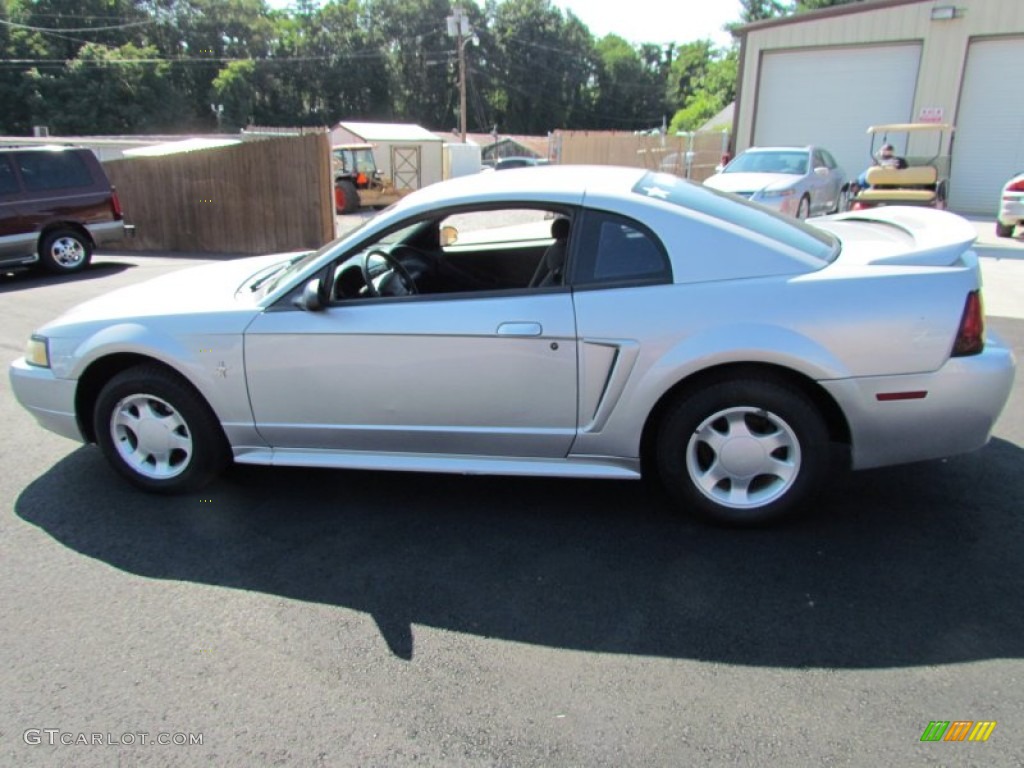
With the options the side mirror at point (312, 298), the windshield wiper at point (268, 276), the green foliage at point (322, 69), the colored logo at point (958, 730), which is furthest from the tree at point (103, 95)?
the colored logo at point (958, 730)

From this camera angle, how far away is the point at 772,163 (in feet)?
43.4

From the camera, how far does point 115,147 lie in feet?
89.7

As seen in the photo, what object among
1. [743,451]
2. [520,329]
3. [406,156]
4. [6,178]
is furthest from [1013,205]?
[406,156]

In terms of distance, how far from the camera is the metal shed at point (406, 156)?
106ft

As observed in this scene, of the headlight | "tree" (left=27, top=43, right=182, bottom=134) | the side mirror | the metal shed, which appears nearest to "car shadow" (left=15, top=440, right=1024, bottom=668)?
the headlight

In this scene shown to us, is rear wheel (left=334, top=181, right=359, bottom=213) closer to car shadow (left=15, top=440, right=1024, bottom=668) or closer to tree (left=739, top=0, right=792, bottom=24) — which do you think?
car shadow (left=15, top=440, right=1024, bottom=668)

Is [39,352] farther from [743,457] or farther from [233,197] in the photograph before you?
[233,197]

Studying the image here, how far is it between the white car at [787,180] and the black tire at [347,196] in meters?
14.1

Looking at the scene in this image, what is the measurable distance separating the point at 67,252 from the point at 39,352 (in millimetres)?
8748

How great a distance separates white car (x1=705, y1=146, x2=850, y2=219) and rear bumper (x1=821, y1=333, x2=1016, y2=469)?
29.4ft

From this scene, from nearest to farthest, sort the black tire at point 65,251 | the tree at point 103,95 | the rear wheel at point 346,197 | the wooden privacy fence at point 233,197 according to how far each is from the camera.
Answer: the black tire at point 65,251 < the wooden privacy fence at point 233,197 < the rear wheel at point 346,197 < the tree at point 103,95

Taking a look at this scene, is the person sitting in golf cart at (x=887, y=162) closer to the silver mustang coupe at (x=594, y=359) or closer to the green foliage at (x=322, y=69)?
the silver mustang coupe at (x=594, y=359)

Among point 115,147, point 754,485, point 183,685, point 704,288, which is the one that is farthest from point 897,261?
point 115,147

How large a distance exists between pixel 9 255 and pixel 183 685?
413 inches
